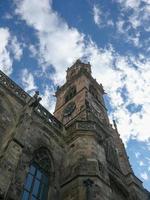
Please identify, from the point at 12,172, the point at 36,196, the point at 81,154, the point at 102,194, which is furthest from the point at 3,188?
the point at 81,154

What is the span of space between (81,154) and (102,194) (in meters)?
2.67

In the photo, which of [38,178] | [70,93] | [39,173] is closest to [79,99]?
[70,93]

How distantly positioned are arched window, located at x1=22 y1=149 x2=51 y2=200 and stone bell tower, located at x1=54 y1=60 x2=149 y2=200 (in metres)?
0.90

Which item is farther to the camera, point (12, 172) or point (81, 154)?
point (81, 154)

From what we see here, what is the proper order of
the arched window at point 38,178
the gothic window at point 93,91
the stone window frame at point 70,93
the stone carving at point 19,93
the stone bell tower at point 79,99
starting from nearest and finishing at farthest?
the arched window at point 38,178
the stone carving at point 19,93
the stone bell tower at point 79,99
the stone window frame at point 70,93
the gothic window at point 93,91

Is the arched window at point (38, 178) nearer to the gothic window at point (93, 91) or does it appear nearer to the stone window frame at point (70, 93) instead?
→ the stone window frame at point (70, 93)

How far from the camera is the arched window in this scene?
12.7m

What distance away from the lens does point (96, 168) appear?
1402 centimetres

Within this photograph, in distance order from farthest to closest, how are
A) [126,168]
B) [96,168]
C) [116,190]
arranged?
[126,168] < [116,190] < [96,168]

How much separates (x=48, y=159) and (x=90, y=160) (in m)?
2.24

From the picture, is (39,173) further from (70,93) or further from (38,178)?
(70,93)

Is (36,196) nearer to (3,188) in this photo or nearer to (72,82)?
(3,188)

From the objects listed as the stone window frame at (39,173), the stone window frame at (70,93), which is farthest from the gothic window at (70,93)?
the stone window frame at (39,173)

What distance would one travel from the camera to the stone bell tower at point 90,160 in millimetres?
13073
